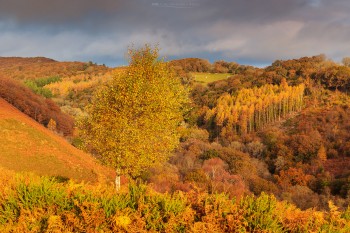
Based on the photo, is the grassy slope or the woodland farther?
the grassy slope

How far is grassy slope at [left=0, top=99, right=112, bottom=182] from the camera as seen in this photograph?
28.2m

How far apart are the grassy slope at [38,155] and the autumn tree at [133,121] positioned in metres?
8.41

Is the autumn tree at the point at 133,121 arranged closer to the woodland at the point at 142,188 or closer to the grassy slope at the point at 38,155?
the woodland at the point at 142,188

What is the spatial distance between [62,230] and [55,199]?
2.70ft

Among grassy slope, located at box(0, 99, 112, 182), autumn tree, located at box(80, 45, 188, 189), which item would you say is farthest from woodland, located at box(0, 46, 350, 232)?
grassy slope, located at box(0, 99, 112, 182)

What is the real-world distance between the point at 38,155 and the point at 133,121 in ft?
49.4

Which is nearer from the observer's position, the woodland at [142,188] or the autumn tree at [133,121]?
the woodland at [142,188]

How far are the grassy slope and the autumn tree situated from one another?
8.41 m

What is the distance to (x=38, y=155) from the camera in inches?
1209

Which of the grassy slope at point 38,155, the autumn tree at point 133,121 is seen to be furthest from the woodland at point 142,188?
the grassy slope at point 38,155

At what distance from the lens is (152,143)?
21.3 metres

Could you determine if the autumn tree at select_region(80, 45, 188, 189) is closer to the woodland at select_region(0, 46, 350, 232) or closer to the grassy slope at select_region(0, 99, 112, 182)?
the woodland at select_region(0, 46, 350, 232)

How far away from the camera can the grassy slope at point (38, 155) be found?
28.2 m

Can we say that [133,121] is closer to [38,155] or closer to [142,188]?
[142,188]
